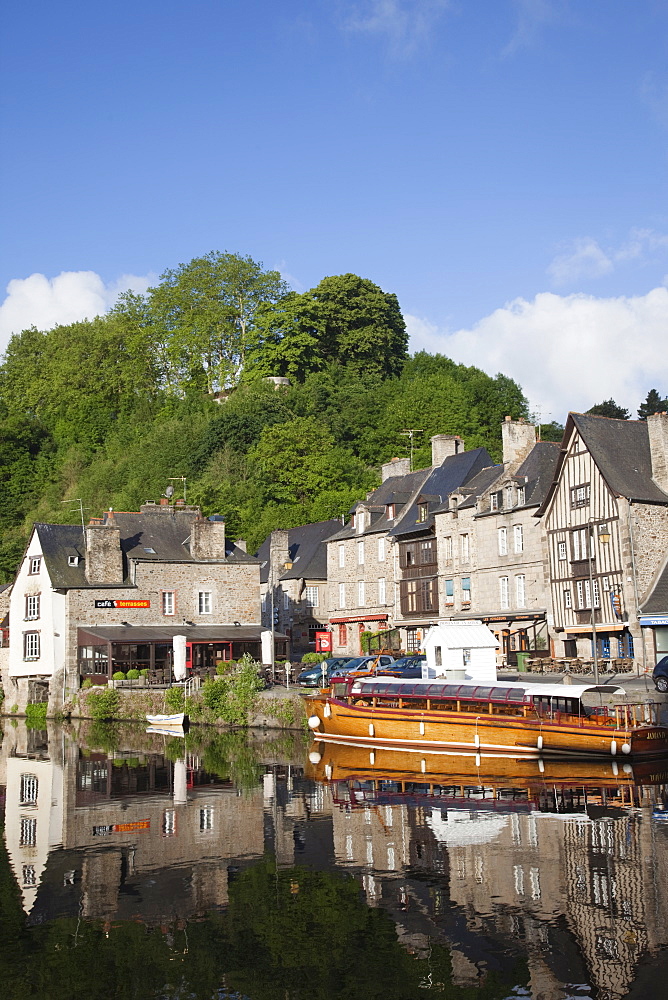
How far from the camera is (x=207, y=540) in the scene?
149 feet

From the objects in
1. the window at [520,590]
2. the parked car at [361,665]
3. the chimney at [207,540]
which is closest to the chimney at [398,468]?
the chimney at [207,540]

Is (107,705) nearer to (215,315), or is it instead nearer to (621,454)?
(621,454)

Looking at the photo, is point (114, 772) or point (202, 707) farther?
point (202, 707)

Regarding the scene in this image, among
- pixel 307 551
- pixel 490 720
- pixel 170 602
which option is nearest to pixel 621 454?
pixel 490 720

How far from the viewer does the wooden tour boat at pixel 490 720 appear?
23234mm

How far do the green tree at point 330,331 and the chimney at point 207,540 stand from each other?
98.2 feet

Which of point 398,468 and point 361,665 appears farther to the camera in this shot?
point 398,468

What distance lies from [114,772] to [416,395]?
4297cm

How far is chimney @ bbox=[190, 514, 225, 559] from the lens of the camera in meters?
45.3

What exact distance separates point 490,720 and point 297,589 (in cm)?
2879

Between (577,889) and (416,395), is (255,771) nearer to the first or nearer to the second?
(577,889)

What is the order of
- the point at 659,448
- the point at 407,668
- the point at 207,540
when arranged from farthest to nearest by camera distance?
the point at 207,540
the point at 659,448
the point at 407,668

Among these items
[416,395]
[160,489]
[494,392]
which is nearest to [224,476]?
[160,489]

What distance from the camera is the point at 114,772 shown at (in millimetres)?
26062
